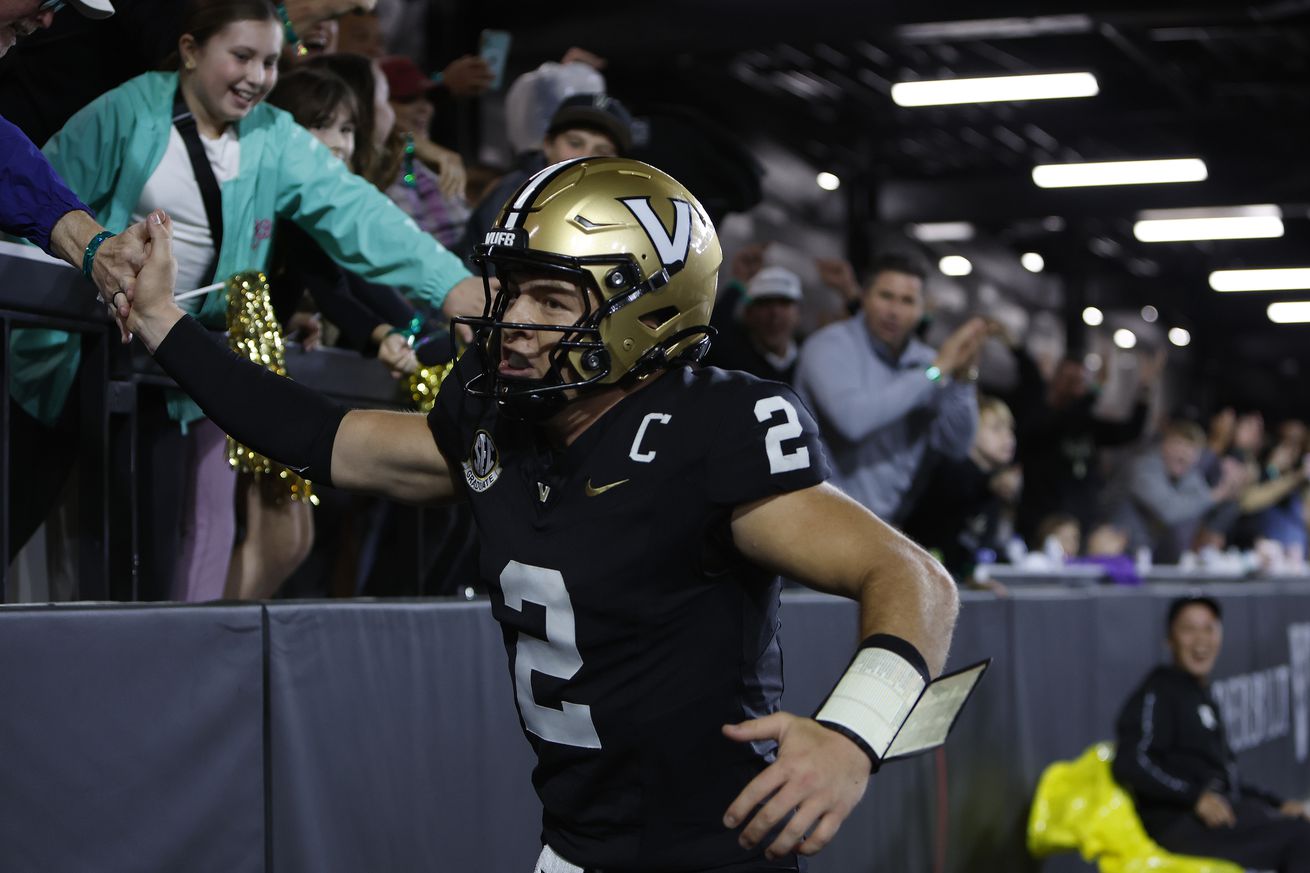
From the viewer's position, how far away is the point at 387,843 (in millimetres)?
3309

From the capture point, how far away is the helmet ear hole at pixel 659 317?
260 centimetres

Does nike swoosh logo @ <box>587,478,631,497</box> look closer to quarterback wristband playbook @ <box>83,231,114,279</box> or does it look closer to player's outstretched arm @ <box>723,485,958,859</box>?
player's outstretched arm @ <box>723,485,958,859</box>

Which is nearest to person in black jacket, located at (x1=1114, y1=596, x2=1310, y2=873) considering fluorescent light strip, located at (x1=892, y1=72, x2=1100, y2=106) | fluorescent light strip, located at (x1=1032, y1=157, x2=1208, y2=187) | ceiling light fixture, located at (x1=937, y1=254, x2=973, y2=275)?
fluorescent light strip, located at (x1=892, y1=72, x2=1100, y2=106)

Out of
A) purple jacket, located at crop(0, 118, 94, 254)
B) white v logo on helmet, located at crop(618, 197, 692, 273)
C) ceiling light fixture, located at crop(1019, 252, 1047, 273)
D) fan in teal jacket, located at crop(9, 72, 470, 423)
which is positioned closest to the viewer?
white v logo on helmet, located at crop(618, 197, 692, 273)

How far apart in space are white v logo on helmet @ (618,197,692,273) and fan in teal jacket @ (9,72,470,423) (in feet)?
5.47

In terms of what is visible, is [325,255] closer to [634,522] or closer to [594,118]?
[594,118]

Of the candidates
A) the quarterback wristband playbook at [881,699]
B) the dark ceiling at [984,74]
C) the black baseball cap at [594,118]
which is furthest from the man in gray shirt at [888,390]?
the dark ceiling at [984,74]

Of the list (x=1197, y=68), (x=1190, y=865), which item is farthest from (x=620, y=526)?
(x=1197, y=68)

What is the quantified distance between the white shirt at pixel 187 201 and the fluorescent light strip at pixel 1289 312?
1065 inches

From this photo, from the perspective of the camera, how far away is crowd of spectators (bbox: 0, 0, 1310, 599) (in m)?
3.82

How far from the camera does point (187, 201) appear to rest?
12.9 ft

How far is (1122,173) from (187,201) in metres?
15.9

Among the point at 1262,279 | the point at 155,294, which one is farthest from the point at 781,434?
the point at 1262,279

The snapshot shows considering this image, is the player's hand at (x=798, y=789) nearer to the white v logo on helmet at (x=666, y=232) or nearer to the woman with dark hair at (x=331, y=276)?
the white v logo on helmet at (x=666, y=232)
